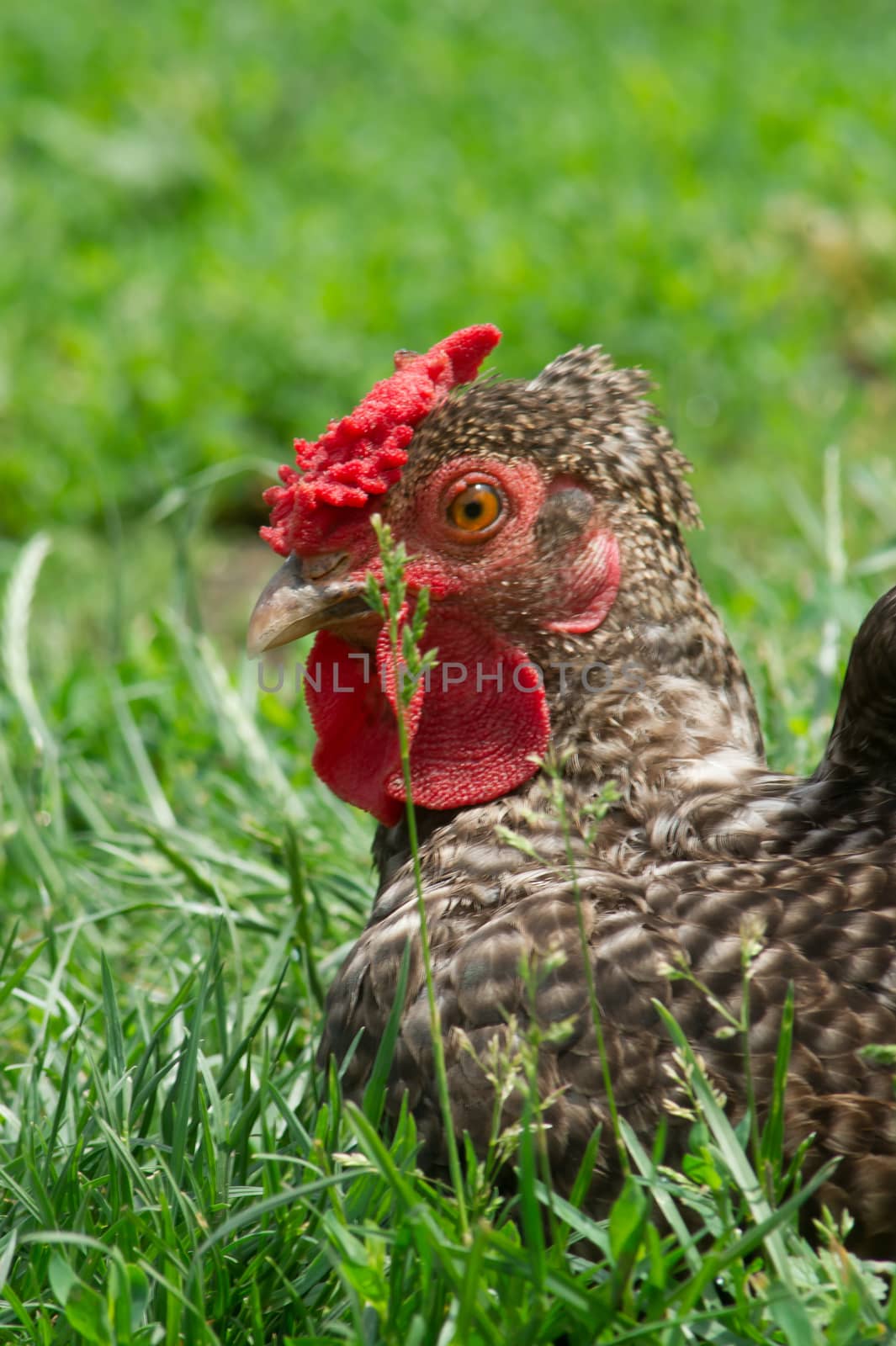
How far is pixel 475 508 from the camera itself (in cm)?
201

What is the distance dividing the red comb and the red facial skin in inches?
2.0

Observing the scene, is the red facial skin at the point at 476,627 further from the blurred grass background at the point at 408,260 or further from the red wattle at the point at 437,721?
the blurred grass background at the point at 408,260

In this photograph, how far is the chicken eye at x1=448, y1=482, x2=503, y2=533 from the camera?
2.00 m

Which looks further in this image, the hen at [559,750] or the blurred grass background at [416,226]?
the blurred grass background at [416,226]

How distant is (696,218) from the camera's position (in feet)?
20.6

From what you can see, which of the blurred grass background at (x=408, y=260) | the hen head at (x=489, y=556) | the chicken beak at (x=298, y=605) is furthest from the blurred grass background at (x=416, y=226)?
the chicken beak at (x=298, y=605)

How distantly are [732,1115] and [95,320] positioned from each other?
5.15 metres

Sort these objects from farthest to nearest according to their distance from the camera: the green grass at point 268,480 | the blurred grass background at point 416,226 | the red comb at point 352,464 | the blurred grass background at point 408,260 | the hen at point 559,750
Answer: the blurred grass background at point 416,226 < the blurred grass background at point 408,260 < the red comb at point 352,464 < the hen at point 559,750 < the green grass at point 268,480

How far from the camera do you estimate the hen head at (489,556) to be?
2.00 m

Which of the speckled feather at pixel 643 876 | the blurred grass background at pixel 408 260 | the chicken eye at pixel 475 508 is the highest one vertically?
the blurred grass background at pixel 408 260

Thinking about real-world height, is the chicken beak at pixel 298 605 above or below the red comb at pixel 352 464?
below

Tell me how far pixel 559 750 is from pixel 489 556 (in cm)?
27

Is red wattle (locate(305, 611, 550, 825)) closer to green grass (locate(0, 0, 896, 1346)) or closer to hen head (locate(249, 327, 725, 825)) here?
hen head (locate(249, 327, 725, 825))

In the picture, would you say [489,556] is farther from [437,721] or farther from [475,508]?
[437,721]
